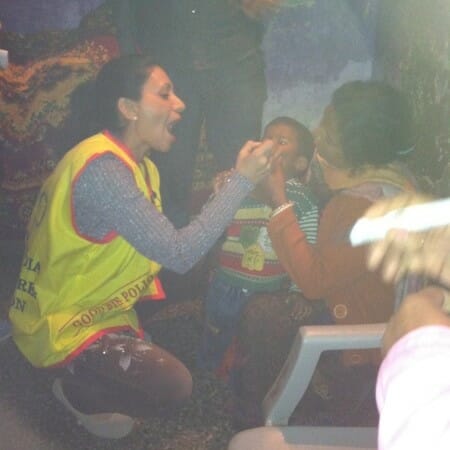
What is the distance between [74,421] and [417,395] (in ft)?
5.96

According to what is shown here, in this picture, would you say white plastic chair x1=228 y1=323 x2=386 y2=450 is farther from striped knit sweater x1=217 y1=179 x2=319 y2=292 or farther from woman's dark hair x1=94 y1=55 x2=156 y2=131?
woman's dark hair x1=94 y1=55 x2=156 y2=131

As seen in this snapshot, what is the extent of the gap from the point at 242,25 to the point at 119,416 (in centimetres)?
166

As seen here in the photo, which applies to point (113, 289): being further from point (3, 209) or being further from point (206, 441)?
point (3, 209)

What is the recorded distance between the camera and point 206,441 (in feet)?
7.55

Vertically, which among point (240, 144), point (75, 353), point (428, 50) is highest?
point (428, 50)

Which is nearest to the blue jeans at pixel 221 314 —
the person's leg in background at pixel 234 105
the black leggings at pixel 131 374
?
the black leggings at pixel 131 374

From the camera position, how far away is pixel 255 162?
77.7 inches

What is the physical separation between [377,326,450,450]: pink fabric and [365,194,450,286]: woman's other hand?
0.59 metres

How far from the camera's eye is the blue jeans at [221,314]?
2254 mm

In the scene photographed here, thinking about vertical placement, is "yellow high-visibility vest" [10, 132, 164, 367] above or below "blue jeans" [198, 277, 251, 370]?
above

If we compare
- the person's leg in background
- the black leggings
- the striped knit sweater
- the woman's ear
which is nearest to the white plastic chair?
the black leggings

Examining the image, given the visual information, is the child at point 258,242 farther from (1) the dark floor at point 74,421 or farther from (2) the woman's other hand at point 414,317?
(2) the woman's other hand at point 414,317

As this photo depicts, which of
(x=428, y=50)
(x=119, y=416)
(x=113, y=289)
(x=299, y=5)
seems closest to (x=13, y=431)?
(x=119, y=416)

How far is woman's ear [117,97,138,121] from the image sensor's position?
2131mm
